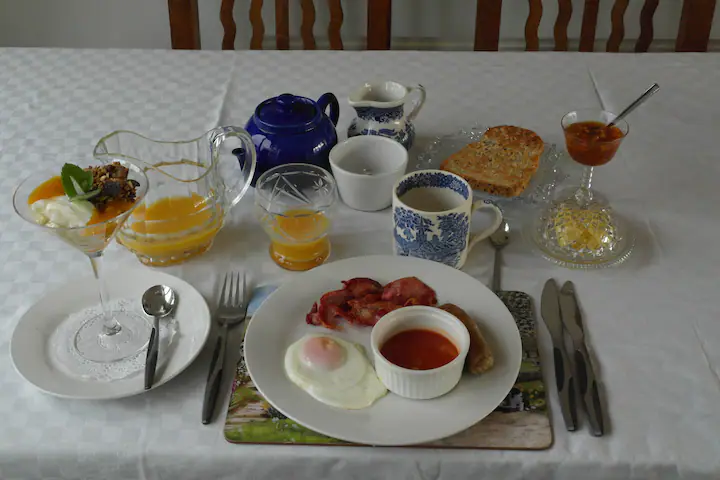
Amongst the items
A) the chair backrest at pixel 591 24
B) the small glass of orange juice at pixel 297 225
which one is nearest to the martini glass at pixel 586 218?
the small glass of orange juice at pixel 297 225

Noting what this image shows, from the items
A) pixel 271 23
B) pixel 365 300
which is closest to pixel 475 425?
pixel 365 300

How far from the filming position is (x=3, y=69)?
1378mm

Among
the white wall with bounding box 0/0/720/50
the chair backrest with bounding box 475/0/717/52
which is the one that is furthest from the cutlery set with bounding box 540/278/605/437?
the white wall with bounding box 0/0/720/50

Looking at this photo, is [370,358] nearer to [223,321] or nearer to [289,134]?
[223,321]

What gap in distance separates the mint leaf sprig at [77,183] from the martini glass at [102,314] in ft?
0.13

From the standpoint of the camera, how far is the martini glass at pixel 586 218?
90 cm

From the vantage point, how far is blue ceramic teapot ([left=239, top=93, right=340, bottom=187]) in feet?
3.23

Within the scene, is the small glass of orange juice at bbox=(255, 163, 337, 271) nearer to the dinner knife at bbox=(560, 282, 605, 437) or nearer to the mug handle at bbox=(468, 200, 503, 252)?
the mug handle at bbox=(468, 200, 503, 252)

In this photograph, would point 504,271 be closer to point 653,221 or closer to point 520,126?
point 653,221

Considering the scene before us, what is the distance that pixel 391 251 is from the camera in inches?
36.1

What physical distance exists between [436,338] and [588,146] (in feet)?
1.23

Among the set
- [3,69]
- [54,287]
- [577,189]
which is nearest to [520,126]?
[577,189]

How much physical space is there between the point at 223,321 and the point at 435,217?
0.26 m

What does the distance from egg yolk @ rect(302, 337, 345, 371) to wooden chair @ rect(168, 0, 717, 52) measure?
1.02 m
